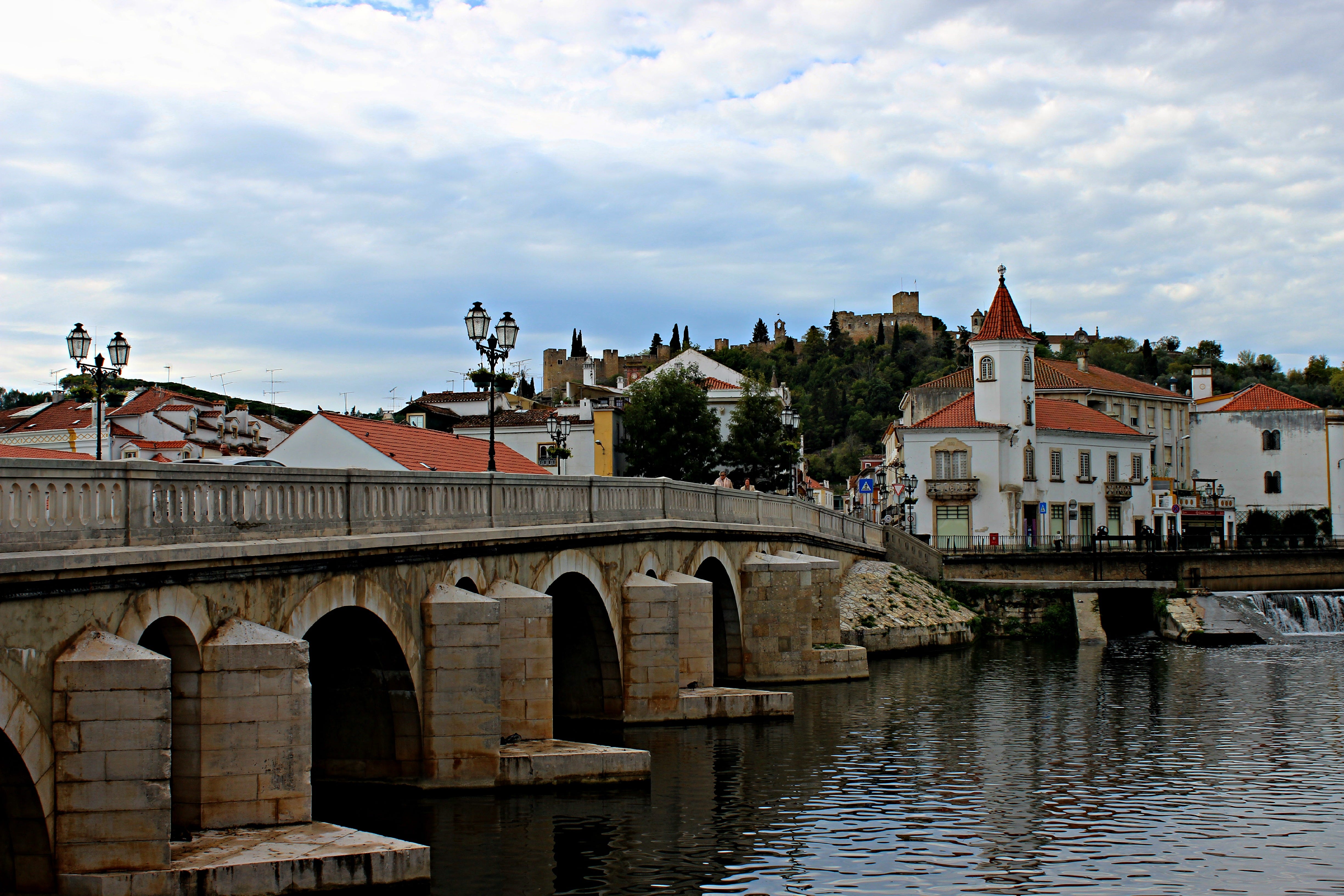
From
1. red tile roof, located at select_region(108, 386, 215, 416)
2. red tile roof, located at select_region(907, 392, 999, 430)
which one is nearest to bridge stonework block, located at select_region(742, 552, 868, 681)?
red tile roof, located at select_region(108, 386, 215, 416)

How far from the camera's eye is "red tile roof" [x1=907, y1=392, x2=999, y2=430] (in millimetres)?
66188

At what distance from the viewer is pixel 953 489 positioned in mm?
65750

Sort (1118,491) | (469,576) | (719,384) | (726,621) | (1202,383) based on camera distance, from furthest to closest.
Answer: (1202,383), (719,384), (1118,491), (726,621), (469,576)

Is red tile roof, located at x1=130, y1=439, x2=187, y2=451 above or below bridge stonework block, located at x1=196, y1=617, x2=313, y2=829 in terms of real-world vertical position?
above

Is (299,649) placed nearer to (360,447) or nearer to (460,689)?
(460,689)

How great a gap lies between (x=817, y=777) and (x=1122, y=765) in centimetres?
574

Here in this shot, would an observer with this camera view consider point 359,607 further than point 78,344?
No

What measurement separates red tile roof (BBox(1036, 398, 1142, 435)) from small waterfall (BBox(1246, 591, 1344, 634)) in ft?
55.3

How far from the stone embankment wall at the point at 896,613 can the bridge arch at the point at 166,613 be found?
29.4 metres

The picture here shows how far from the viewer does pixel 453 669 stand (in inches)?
733

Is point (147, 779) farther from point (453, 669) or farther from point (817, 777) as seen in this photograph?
point (817, 777)

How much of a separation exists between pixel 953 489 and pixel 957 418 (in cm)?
411

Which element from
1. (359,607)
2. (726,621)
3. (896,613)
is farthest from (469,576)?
(896,613)

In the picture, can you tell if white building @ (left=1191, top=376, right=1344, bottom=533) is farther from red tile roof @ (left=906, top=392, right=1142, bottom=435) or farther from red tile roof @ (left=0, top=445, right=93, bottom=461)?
red tile roof @ (left=0, top=445, right=93, bottom=461)
